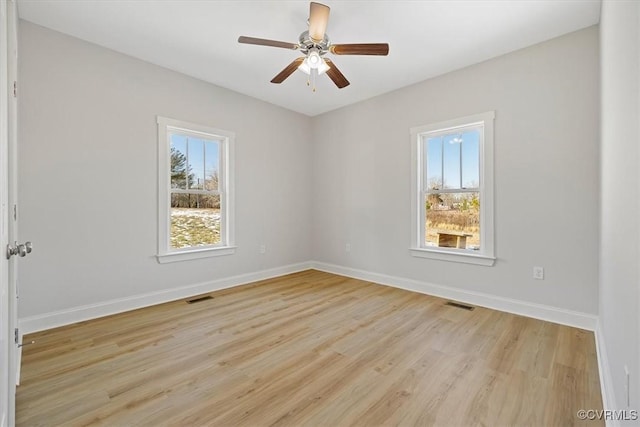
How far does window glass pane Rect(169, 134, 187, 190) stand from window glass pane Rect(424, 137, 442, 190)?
3207mm

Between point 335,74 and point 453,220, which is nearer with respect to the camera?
point 335,74

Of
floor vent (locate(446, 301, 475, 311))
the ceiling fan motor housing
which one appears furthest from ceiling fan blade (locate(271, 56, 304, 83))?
floor vent (locate(446, 301, 475, 311))

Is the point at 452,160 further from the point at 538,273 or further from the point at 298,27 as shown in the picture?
the point at 298,27

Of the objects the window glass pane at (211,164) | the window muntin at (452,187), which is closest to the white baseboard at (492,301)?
the window muntin at (452,187)

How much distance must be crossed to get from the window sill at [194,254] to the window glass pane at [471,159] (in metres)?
3.24

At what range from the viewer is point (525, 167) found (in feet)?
10.1

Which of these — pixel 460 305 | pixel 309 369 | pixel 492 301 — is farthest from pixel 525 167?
pixel 309 369

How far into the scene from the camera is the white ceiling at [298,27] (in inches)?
97.2

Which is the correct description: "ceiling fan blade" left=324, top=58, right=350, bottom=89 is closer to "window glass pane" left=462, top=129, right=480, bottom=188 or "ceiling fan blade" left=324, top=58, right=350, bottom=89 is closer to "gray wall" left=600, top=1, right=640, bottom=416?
"window glass pane" left=462, top=129, right=480, bottom=188

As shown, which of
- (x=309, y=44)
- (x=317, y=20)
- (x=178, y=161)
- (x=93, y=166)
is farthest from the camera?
(x=178, y=161)

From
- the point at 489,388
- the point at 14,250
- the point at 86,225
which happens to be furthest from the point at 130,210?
the point at 489,388

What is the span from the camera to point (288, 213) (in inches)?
197

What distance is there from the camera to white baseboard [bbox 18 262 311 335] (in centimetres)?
269

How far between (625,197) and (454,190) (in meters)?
2.39
